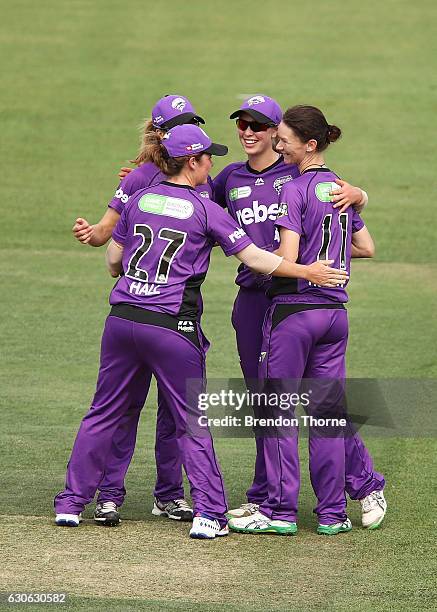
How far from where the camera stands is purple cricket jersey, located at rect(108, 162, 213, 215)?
22.7 ft

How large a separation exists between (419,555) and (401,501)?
1.01 meters

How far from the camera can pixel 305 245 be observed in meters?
6.67

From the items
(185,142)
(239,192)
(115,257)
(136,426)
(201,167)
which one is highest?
(185,142)

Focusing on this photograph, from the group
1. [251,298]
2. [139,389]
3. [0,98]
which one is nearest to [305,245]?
[251,298]

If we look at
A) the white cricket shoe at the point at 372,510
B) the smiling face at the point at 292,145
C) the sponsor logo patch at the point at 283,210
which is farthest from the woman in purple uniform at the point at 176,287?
the white cricket shoe at the point at 372,510

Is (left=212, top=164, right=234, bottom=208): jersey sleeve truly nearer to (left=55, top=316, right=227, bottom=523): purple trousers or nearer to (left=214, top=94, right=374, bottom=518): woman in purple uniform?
(left=214, top=94, right=374, bottom=518): woman in purple uniform

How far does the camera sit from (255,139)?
6.98m

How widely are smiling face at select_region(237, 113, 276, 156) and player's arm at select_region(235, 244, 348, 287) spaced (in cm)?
69

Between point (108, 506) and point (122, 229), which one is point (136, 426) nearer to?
point (108, 506)

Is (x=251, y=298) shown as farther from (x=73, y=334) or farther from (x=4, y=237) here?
(x=4, y=237)

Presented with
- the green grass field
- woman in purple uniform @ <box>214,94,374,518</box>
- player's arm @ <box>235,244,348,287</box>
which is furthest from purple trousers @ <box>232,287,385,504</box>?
player's arm @ <box>235,244,348,287</box>

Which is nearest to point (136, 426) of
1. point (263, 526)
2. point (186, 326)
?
point (186, 326)

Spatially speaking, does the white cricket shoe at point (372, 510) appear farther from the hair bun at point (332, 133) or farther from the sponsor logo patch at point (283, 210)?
the hair bun at point (332, 133)

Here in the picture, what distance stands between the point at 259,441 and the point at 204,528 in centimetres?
70
